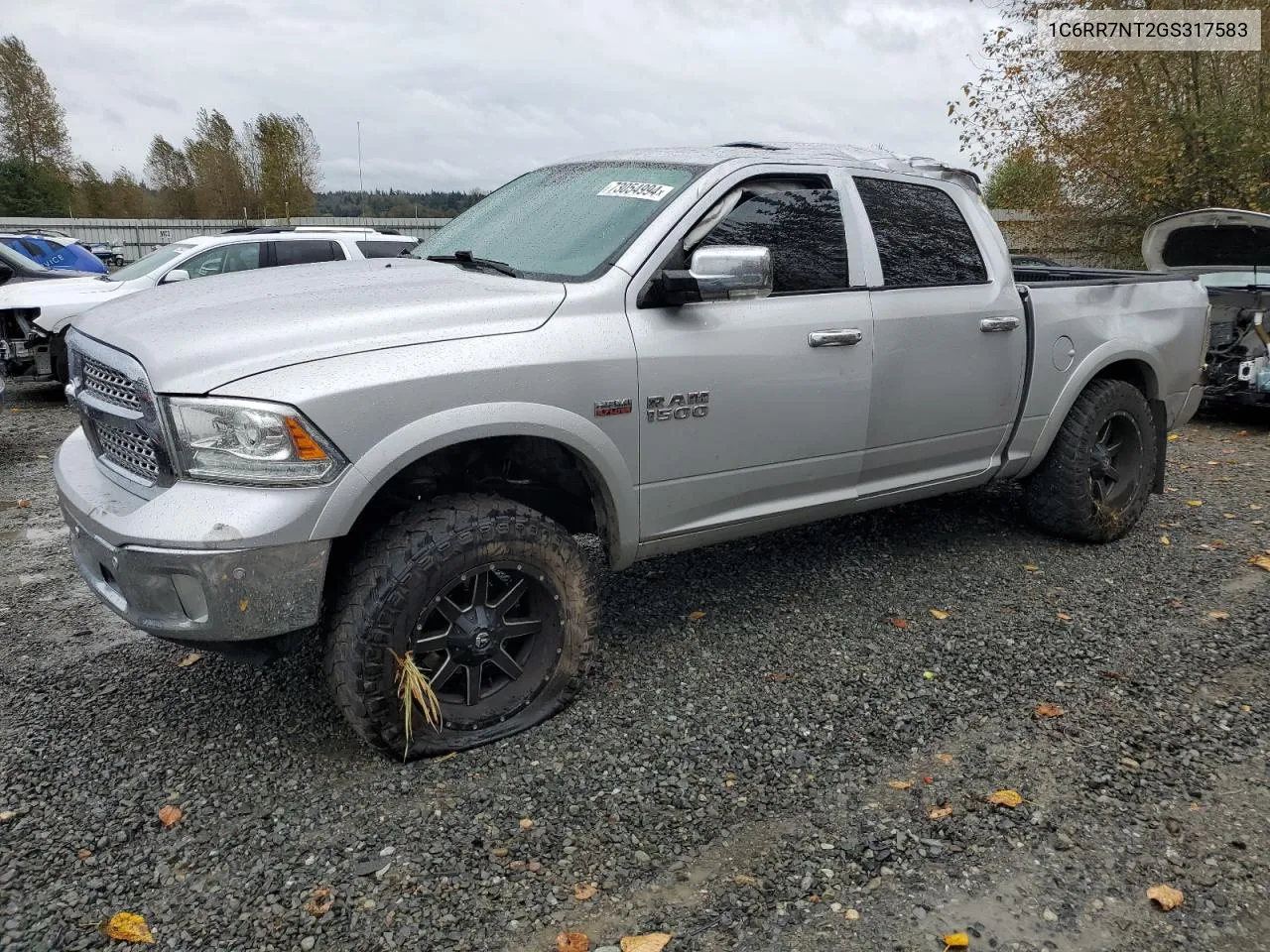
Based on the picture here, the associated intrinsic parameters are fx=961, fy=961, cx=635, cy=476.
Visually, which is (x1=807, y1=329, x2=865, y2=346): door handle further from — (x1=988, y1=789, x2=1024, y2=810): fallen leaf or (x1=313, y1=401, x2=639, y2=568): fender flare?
(x1=988, y1=789, x2=1024, y2=810): fallen leaf

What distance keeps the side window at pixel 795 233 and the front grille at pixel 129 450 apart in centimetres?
198

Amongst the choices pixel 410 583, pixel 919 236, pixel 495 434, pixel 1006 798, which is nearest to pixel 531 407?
A: pixel 495 434

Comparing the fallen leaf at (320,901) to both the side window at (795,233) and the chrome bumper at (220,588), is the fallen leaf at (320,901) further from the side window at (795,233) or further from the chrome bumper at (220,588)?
the side window at (795,233)

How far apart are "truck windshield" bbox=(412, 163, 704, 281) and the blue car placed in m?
10.1

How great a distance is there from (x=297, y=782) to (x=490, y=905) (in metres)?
0.86

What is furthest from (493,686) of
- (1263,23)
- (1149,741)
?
(1263,23)

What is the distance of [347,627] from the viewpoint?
2863 mm

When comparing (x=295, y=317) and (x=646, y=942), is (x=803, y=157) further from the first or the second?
(x=646, y=942)

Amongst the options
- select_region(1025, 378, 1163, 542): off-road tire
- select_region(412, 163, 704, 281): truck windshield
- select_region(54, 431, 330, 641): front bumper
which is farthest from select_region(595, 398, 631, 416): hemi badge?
select_region(1025, 378, 1163, 542): off-road tire

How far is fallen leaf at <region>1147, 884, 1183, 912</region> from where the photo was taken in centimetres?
245

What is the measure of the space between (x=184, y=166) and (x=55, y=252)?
45.2 metres

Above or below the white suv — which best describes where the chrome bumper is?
below

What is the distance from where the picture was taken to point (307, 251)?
10.7 m

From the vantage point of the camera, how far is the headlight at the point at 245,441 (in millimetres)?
2635
